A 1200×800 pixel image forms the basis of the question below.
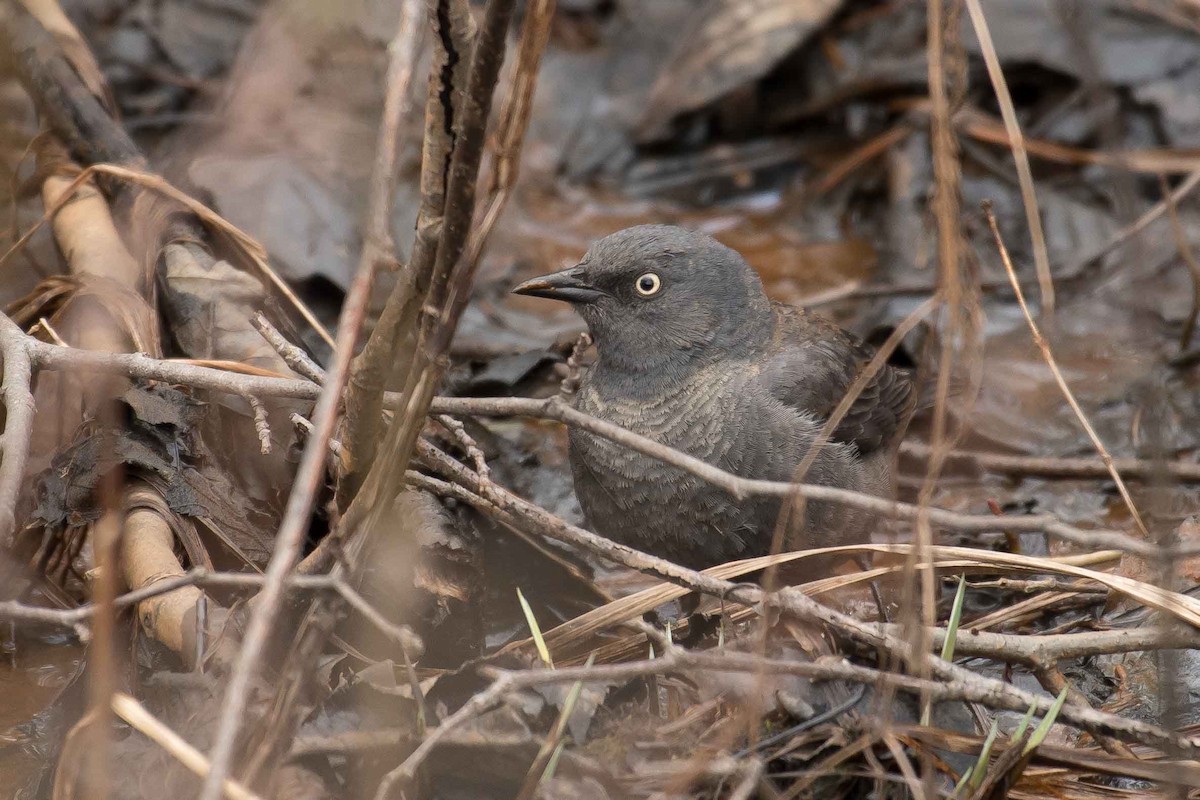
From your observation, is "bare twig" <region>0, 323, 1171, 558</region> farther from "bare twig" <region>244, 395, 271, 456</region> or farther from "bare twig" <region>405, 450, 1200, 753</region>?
"bare twig" <region>405, 450, 1200, 753</region>

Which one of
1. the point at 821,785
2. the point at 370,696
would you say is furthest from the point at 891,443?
the point at 370,696

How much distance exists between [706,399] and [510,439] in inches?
44.6

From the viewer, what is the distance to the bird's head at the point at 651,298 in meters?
4.84

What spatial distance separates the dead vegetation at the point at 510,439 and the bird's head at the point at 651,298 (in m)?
0.54

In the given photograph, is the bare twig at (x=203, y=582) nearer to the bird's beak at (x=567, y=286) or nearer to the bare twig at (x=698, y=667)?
the bare twig at (x=698, y=667)

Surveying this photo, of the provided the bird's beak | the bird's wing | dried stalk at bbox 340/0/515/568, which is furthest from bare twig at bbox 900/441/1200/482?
dried stalk at bbox 340/0/515/568

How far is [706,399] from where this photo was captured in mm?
4652

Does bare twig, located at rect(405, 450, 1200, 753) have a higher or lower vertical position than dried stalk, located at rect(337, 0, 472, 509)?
lower

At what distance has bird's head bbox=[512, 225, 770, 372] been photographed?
4836 millimetres

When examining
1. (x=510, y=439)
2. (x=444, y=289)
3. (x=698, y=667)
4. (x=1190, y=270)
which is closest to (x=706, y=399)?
(x=510, y=439)

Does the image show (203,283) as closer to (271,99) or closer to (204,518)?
(204,518)

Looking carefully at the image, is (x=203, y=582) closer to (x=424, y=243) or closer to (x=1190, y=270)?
(x=424, y=243)

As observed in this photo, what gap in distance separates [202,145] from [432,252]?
3809 mm

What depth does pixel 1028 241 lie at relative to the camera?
275 inches
